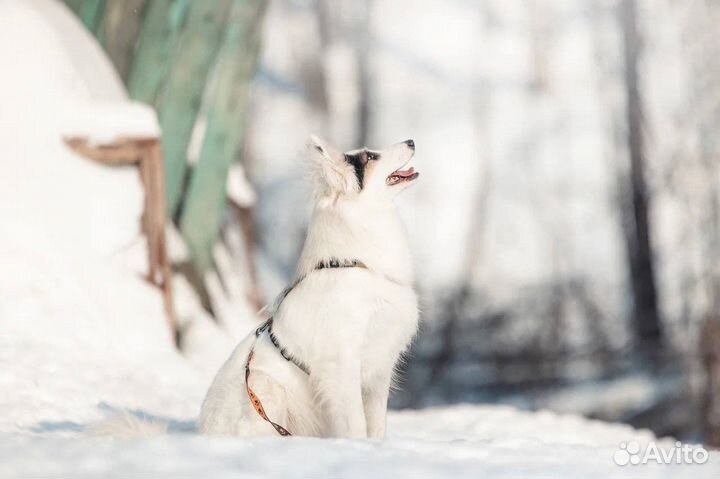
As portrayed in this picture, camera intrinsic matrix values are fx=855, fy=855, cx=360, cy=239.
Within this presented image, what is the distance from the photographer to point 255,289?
11242 millimetres

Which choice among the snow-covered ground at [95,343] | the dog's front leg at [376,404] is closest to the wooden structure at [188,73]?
the snow-covered ground at [95,343]

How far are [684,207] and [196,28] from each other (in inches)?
464

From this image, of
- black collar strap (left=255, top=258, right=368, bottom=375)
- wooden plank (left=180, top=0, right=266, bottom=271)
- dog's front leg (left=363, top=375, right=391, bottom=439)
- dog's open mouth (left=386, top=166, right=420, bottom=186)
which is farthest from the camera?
wooden plank (left=180, top=0, right=266, bottom=271)

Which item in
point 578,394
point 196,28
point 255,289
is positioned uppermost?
point 196,28

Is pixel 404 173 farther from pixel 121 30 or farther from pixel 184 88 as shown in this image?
pixel 121 30

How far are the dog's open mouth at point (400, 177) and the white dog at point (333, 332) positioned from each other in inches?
3.2

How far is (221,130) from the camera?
10.2 metres

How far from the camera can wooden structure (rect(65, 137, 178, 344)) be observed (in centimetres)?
801

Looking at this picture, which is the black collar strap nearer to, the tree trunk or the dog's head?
the dog's head

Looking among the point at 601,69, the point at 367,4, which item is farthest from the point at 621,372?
the point at 367,4

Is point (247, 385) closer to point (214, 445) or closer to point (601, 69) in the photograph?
point (214, 445)

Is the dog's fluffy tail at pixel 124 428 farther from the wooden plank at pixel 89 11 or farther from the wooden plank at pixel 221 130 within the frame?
the wooden plank at pixel 89 11

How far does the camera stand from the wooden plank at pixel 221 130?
963cm

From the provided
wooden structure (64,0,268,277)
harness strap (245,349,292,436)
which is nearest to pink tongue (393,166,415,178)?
harness strap (245,349,292,436)
